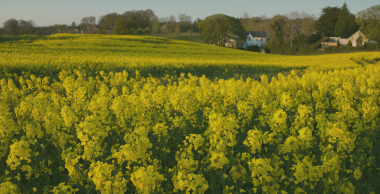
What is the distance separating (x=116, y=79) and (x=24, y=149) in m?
6.11

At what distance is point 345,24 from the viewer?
247 ft

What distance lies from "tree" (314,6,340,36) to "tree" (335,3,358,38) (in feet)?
5.97

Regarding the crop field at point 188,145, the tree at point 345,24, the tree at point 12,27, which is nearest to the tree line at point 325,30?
the tree at point 345,24

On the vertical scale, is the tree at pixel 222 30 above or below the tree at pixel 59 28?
below

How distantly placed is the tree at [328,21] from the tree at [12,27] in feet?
292

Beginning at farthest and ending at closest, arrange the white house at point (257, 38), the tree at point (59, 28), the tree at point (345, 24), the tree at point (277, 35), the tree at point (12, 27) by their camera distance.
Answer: the white house at point (257, 38) → the tree at point (59, 28) → the tree at point (345, 24) → the tree at point (12, 27) → the tree at point (277, 35)

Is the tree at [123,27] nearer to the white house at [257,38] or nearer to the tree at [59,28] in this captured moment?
the tree at [59,28]

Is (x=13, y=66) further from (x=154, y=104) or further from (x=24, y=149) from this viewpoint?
(x=24, y=149)

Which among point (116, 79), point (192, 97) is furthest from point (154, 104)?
point (116, 79)

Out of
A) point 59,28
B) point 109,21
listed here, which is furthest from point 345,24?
point 59,28

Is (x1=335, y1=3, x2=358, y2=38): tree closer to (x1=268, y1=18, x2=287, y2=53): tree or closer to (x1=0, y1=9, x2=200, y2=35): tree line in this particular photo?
(x1=268, y1=18, x2=287, y2=53): tree

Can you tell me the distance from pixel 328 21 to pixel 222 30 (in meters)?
38.8

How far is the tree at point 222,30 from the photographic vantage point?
64.2 meters

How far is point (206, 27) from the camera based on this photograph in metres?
65.4
